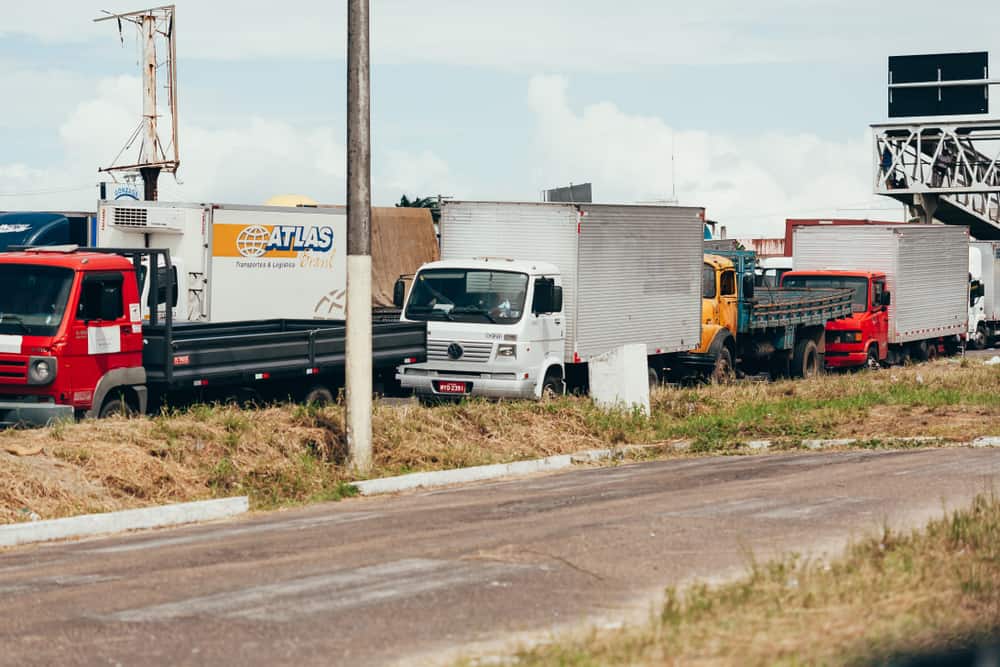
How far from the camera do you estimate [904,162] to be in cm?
7719

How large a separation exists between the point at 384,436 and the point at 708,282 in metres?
13.5

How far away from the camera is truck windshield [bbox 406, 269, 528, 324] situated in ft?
71.2

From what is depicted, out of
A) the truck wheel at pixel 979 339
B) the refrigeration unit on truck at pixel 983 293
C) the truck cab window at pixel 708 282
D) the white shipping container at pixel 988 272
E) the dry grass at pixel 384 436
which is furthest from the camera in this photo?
the truck wheel at pixel 979 339

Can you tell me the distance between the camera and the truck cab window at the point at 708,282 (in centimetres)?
2809

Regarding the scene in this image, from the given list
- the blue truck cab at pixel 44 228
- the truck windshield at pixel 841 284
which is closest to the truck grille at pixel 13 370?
the blue truck cab at pixel 44 228

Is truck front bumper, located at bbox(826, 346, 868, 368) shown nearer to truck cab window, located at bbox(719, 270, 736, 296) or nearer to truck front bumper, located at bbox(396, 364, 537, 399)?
truck cab window, located at bbox(719, 270, 736, 296)

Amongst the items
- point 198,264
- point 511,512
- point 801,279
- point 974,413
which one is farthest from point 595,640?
point 801,279

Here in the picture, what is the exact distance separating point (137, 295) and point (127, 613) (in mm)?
9240

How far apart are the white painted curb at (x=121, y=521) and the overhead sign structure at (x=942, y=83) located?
235ft

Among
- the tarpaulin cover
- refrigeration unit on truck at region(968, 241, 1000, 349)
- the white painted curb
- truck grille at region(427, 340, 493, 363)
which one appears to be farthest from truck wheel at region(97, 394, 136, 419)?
refrigeration unit on truck at region(968, 241, 1000, 349)

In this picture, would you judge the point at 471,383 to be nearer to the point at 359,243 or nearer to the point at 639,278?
the point at 639,278

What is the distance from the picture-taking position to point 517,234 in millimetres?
23609

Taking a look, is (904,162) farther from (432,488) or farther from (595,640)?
(595,640)

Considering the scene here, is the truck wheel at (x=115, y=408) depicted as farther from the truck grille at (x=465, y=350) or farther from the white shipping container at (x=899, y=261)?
the white shipping container at (x=899, y=261)
